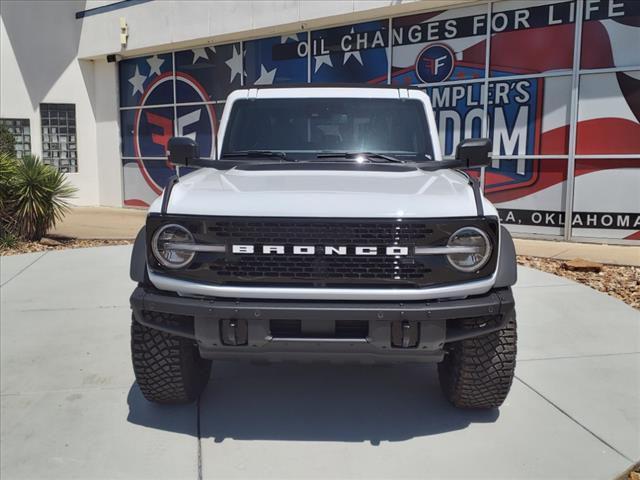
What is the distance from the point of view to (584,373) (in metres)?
4.20

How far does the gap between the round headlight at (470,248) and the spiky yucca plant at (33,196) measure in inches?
323

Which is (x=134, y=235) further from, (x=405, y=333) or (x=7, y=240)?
(x=405, y=333)

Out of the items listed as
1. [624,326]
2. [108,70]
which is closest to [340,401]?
[624,326]

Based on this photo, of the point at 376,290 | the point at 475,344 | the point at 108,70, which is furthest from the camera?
the point at 108,70

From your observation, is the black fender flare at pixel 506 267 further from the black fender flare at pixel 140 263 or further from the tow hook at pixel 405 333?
the black fender flare at pixel 140 263

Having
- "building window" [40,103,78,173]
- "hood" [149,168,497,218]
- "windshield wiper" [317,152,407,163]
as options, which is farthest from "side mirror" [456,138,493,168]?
"building window" [40,103,78,173]

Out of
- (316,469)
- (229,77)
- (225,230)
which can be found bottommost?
(316,469)

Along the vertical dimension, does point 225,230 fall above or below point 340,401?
above

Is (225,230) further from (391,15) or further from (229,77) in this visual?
(229,77)

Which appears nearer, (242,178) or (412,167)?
(242,178)

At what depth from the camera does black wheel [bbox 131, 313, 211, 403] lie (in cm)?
326

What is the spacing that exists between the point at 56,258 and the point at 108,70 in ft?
30.4

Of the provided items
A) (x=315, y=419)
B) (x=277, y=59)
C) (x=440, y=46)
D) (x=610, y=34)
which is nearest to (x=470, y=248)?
(x=315, y=419)

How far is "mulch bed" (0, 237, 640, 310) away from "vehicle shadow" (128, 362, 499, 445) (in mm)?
3342
